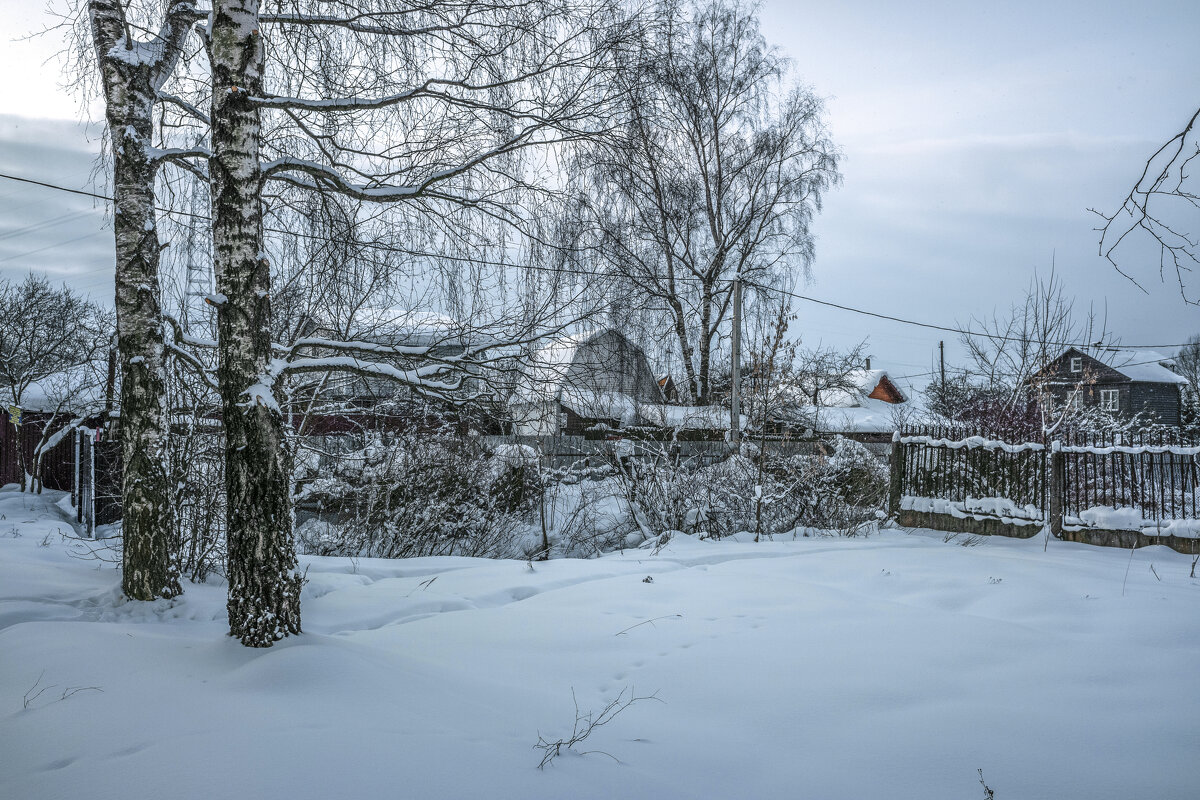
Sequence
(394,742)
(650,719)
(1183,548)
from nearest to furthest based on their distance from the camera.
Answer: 1. (394,742)
2. (650,719)
3. (1183,548)

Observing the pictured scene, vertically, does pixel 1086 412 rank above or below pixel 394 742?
above

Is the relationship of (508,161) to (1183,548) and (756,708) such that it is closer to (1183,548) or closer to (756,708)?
(756,708)

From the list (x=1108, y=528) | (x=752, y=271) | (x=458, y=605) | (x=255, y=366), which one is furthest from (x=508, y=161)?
(x=752, y=271)

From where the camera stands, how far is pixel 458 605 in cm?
463

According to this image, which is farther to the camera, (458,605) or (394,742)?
(458,605)

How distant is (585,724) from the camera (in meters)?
2.63

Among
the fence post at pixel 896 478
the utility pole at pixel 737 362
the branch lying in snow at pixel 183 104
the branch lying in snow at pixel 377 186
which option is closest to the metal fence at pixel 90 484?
the branch lying in snow at pixel 183 104

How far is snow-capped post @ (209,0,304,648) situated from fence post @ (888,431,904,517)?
327 inches

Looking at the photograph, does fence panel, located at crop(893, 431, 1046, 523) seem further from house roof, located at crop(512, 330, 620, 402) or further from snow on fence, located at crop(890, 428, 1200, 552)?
house roof, located at crop(512, 330, 620, 402)

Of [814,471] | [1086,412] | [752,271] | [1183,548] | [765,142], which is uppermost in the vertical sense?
[765,142]

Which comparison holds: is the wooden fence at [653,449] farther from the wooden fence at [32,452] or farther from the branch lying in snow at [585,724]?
the wooden fence at [32,452]

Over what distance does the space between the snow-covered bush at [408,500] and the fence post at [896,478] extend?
17.3ft

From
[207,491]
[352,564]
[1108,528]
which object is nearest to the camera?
[207,491]

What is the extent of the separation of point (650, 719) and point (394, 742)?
40.0 inches
